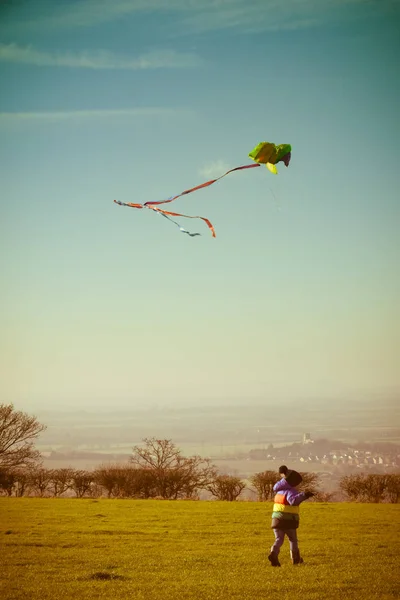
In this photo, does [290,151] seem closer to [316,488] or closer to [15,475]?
[316,488]

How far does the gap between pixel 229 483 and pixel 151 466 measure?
4.45m

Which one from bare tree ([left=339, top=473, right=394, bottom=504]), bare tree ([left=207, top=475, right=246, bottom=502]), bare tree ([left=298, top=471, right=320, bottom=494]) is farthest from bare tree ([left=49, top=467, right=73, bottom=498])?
bare tree ([left=339, top=473, right=394, bottom=504])

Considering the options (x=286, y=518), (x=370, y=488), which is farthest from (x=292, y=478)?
(x=370, y=488)

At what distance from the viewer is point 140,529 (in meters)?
15.8

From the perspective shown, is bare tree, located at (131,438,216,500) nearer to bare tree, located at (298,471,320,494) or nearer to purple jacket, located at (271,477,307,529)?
bare tree, located at (298,471,320,494)

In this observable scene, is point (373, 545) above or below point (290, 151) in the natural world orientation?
below

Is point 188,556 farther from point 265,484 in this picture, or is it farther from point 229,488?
point 265,484

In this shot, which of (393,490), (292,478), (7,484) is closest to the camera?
(292,478)

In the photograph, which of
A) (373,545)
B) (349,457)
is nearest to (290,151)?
(373,545)

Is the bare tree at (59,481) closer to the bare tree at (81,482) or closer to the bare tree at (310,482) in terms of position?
the bare tree at (81,482)

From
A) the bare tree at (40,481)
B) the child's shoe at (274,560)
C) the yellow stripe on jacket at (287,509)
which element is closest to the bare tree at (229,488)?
the bare tree at (40,481)

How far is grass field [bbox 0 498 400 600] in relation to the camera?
8773 millimetres

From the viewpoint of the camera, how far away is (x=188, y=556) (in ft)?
38.3

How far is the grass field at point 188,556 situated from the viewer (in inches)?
345
